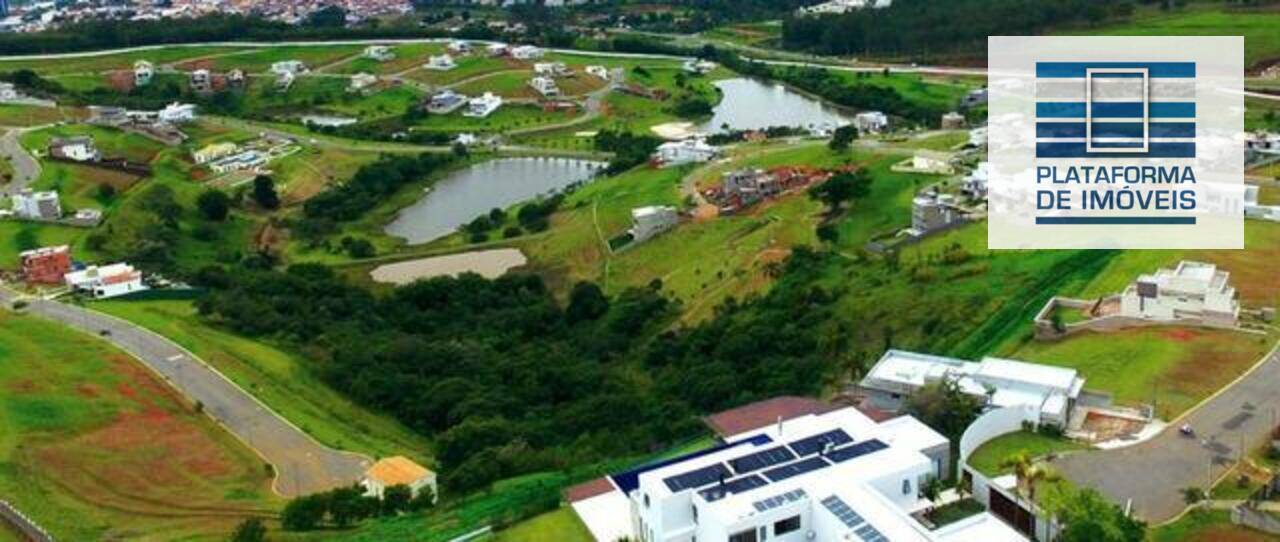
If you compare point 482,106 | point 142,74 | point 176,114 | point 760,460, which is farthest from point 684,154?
point 142,74

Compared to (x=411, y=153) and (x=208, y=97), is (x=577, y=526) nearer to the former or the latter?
(x=411, y=153)

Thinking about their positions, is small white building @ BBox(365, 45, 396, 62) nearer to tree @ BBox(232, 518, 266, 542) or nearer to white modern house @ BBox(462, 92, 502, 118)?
white modern house @ BBox(462, 92, 502, 118)

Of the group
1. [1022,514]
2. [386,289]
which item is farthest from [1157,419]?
[386,289]

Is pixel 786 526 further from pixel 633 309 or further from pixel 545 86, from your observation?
pixel 545 86

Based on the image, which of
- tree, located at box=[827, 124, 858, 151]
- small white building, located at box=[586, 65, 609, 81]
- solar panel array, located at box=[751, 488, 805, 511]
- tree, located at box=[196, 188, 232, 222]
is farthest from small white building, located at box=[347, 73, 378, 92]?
solar panel array, located at box=[751, 488, 805, 511]

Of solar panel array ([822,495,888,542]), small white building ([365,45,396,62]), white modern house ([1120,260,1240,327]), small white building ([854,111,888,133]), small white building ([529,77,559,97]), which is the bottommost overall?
solar panel array ([822,495,888,542])

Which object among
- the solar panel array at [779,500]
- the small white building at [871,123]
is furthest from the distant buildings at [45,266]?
the small white building at [871,123]
